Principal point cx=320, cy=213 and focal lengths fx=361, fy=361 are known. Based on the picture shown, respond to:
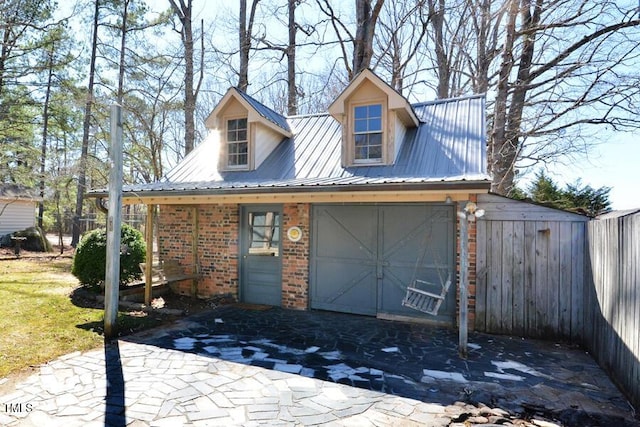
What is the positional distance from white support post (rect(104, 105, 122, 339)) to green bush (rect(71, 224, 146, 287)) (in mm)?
2271

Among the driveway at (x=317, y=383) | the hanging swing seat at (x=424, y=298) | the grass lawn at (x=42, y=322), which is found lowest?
the driveway at (x=317, y=383)

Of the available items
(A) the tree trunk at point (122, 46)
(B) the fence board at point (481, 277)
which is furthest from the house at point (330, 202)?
(A) the tree trunk at point (122, 46)

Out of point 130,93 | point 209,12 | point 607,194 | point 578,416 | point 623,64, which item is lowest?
point 578,416

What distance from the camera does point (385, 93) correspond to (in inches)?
280

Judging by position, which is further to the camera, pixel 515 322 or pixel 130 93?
pixel 130 93

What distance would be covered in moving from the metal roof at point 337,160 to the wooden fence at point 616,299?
5.78ft

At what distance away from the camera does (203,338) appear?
5.38m

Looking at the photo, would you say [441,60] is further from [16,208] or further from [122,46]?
[16,208]

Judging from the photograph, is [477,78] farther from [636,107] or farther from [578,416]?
[578,416]

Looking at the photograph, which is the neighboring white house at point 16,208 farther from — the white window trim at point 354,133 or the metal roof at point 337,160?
the white window trim at point 354,133

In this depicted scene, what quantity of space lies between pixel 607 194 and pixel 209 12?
16347mm

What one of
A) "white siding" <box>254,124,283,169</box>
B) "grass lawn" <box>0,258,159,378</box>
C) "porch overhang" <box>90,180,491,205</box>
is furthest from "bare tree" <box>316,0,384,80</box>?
"grass lawn" <box>0,258,159,378</box>

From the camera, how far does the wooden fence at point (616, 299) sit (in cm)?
349

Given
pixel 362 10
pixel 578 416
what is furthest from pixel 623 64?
pixel 578 416
